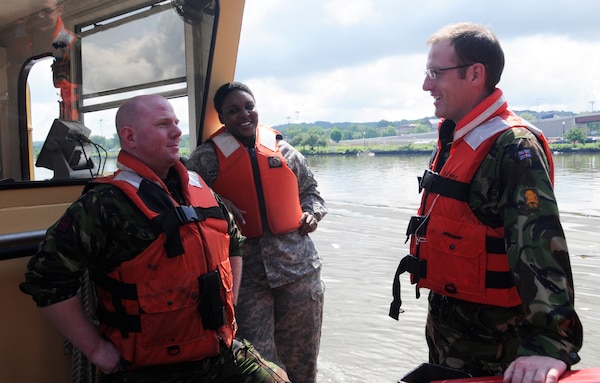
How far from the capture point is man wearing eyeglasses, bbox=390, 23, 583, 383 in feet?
4.71

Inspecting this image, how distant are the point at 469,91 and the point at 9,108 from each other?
1.83m

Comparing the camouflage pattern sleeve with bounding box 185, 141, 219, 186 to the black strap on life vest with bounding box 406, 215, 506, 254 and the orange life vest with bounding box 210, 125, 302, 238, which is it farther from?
the black strap on life vest with bounding box 406, 215, 506, 254

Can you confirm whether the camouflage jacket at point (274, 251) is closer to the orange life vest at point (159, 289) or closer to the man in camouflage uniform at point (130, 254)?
the man in camouflage uniform at point (130, 254)

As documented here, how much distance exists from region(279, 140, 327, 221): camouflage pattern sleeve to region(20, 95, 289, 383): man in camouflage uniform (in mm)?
913

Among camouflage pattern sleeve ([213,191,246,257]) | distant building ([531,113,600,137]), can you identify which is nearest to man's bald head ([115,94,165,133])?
camouflage pattern sleeve ([213,191,246,257])

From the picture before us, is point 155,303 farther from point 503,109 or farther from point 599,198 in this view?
point 599,198

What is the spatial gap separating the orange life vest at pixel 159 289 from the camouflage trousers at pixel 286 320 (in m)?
0.71

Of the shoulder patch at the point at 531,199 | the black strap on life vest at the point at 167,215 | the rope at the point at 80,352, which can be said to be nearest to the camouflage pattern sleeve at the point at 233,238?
the black strap on life vest at the point at 167,215

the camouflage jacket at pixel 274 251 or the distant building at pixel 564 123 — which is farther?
the distant building at pixel 564 123

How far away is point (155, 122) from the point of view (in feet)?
6.22

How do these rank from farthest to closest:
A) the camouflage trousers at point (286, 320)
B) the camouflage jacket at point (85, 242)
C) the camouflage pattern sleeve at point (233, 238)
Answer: the camouflage trousers at point (286, 320)
the camouflage pattern sleeve at point (233, 238)
the camouflage jacket at point (85, 242)

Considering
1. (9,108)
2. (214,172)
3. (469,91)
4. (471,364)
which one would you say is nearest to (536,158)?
(469,91)

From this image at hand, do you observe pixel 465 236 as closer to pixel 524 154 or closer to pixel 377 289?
pixel 524 154

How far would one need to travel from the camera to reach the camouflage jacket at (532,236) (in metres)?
1.26
